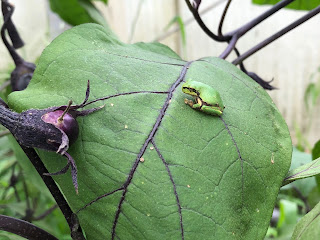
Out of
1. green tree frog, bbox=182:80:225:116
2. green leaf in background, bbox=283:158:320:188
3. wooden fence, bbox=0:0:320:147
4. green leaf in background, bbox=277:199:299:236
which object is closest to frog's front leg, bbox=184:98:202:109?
green tree frog, bbox=182:80:225:116

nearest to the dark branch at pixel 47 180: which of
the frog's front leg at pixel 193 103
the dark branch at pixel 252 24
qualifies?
the frog's front leg at pixel 193 103

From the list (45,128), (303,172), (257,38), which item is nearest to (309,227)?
(303,172)

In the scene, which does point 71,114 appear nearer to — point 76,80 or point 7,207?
point 76,80

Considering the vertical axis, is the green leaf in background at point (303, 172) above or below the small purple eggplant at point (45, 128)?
below

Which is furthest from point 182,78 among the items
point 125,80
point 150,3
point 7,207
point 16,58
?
point 150,3

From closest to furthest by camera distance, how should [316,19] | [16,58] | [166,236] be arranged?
[166,236] < [16,58] < [316,19]

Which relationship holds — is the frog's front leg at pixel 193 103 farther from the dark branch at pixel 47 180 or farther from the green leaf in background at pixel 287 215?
the green leaf in background at pixel 287 215

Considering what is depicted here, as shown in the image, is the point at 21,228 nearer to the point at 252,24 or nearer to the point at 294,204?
the point at 252,24
